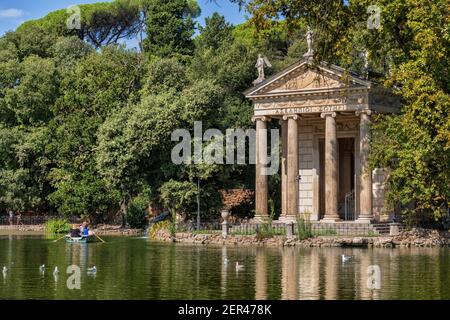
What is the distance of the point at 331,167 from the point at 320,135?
5.79 metres

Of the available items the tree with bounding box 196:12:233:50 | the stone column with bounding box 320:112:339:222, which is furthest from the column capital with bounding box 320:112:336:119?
the tree with bounding box 196:12:233:50

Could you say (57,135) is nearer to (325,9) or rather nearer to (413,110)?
(413,110)

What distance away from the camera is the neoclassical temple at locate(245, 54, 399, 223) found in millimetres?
49406

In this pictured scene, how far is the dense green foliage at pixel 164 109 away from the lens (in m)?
38.8

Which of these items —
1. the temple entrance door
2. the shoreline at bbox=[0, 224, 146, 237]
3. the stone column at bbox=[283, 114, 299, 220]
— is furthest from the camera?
the shoreline at bbox=[0, 224, 146, 237]

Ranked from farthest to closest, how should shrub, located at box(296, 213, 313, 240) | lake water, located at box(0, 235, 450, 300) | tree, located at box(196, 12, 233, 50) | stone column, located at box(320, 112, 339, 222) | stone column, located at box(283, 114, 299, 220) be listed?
tree, located at box(196, 12, 233, 50) < stone column, located at box(283, 114, 299, 220) < stone column, located at box(320, 112, 339, 222) < shrub, located at box(296, 213, 313, 240) < lake water, located at box(0, 235, 450, 300)

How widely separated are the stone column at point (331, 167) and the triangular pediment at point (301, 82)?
1819 mm

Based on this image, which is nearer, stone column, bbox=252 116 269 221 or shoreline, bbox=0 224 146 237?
stone column, bbox=252 116 269 221

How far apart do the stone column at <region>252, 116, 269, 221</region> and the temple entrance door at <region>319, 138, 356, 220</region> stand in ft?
15.1

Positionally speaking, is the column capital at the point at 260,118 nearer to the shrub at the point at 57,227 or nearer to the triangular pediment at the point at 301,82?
the triangular pediment at the point at 301,82

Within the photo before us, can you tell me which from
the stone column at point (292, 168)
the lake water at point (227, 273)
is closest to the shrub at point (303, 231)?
the lake water at point (227, 273)

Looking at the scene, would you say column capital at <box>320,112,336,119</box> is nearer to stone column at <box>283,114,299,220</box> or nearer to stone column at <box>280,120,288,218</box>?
stone column at <box>283,114,299,220</box>

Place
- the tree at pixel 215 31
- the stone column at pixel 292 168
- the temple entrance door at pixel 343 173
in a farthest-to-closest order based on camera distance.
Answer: the tree at pixel 215 31, the temple entrance door at pixel 343 173, the stone column at pixel 292 168

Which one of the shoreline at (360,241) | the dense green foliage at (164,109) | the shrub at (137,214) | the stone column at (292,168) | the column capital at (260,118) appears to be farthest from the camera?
→ the shrub at (137,214)
